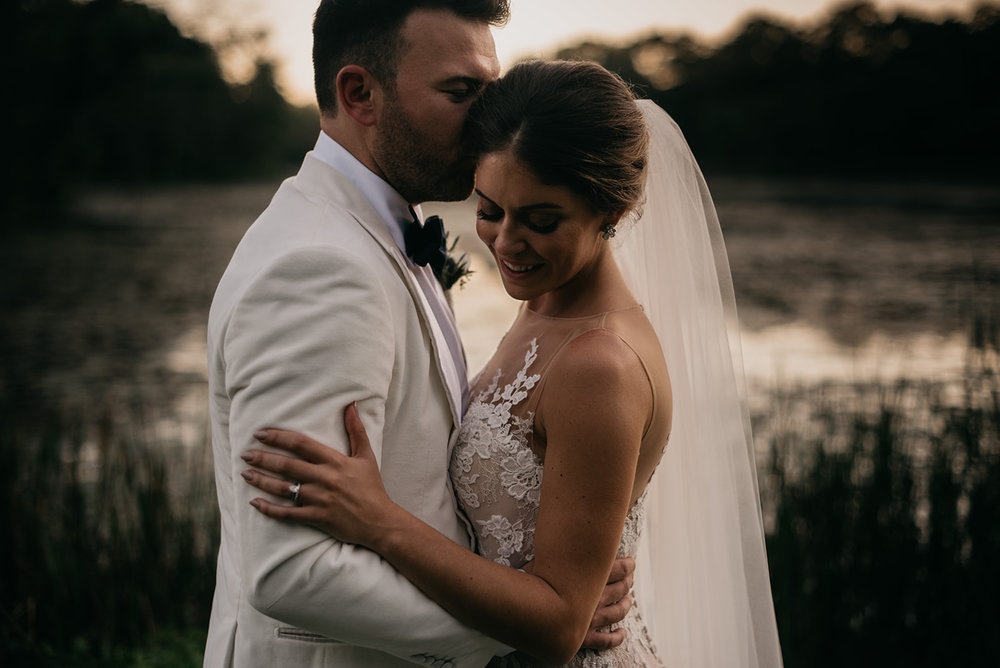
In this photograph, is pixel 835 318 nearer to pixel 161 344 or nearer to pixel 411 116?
pixel 161 344

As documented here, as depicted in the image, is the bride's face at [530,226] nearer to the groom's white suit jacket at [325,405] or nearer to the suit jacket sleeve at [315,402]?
the groom's white suit jacket at [325,405]

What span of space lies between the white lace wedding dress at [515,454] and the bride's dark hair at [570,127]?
1.14ft

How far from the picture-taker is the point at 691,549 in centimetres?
273

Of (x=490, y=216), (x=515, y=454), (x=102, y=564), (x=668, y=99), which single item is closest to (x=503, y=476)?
(x=515, y=454)

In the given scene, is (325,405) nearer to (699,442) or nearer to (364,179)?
(364,179)

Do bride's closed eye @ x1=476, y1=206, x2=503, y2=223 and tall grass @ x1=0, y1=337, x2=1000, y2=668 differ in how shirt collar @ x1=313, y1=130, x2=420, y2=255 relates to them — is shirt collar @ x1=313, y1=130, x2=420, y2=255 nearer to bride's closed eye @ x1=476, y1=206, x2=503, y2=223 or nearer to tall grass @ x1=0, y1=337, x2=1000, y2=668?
bride's closed eye @ x1=476, y1=206, x2=503, y2=223

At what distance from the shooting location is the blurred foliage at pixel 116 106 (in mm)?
13625

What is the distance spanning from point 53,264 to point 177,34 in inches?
204

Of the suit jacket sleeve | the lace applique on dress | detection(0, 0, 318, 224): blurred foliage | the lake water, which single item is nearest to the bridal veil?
the lace applique on dress

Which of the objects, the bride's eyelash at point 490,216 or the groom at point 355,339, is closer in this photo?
the groom at point 355,339

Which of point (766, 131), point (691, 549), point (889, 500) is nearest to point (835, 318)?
point (889, 500)

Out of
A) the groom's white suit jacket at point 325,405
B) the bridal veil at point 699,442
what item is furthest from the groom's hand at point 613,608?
the bridal veil at point 699,442

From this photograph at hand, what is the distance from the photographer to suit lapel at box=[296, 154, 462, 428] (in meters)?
2.07

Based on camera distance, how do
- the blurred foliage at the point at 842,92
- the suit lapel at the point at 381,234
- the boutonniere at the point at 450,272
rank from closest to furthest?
the suit lapel at the point at 381,234, the boutonniere at the point at 450,272, the blurred foliage at the point at 842,92
